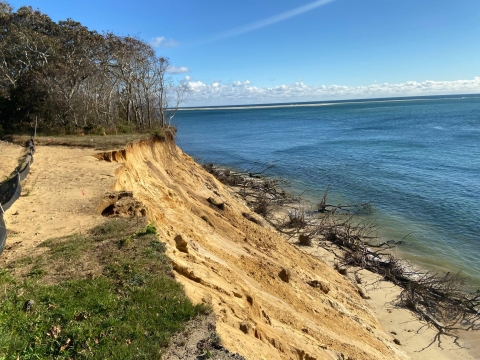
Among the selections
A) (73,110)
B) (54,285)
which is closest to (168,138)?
(73,110)

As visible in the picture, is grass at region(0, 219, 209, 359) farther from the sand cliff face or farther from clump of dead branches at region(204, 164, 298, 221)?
clump of dead branches at region(204, 164, 298, 221)

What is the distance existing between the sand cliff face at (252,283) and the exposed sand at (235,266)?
0.12 ft

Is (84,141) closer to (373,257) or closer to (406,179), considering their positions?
(373,257)

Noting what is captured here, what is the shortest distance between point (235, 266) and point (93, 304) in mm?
5276

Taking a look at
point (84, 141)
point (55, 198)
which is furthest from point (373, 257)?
point (84, 141)

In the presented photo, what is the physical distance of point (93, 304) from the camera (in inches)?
227

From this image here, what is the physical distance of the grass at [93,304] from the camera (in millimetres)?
4961

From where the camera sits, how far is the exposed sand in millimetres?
7167

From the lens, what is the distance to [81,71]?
74.5 feet

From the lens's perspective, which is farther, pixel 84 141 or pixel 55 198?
pixel 84 141

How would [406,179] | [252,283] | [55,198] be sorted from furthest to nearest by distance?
[406,179], [55,198], [252,283]

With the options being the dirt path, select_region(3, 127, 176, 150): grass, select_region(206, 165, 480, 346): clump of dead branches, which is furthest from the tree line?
select_region(206, 165, 480, 346): clump of dead branches

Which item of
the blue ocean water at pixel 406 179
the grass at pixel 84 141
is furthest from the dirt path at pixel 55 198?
the blue ocean water at pixel 406 179

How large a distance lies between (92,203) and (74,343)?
6.28 metres
